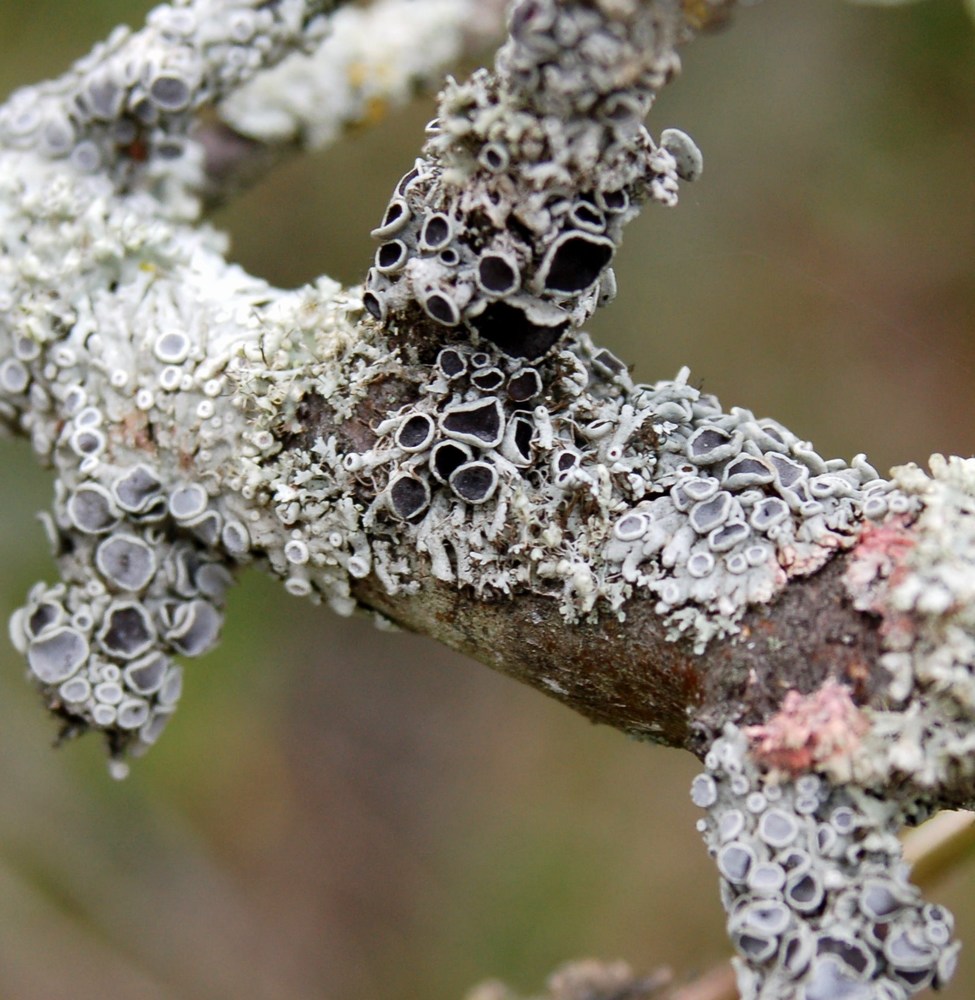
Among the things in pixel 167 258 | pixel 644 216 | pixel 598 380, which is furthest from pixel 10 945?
pixel 644 216

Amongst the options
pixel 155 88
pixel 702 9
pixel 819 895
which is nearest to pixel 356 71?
pixel 155 88

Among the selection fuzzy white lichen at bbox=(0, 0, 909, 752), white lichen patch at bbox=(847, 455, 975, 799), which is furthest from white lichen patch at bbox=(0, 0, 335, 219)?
white lichen patch at bbox=(847, 455, 975, 799)

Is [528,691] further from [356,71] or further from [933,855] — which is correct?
[356,71]

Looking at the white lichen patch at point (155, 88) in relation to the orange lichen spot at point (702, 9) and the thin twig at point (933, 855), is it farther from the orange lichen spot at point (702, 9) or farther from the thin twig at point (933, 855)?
the thin twig at point (933, 855)

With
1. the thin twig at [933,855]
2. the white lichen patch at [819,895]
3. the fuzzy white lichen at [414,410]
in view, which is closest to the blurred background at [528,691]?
the thin twig at [933,855]

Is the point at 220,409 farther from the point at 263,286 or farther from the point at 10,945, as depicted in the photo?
the point at 10,945

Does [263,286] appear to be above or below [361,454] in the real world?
above
